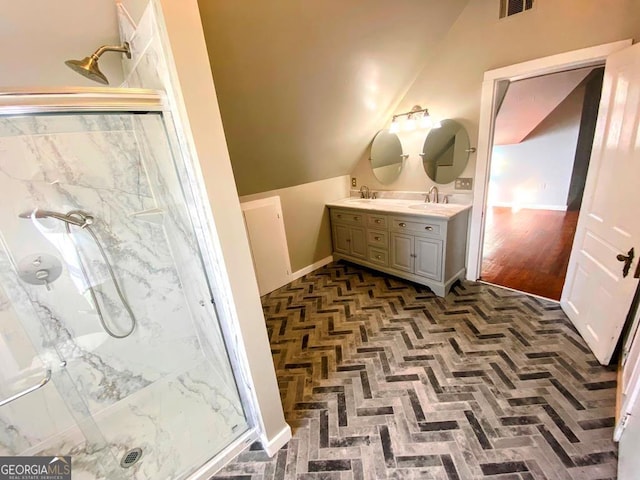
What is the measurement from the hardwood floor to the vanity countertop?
947 millimetres

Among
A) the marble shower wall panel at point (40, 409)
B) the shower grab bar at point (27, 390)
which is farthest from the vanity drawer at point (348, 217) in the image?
the shower grab bar at point (27, 390)

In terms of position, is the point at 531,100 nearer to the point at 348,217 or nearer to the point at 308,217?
the point at 348,217

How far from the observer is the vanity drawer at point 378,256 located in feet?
10.1

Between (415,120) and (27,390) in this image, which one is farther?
(415,120)

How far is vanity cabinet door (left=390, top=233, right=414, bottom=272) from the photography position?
9.25ft

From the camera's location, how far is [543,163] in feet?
17.1

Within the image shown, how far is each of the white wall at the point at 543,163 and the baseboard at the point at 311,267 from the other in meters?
3.17

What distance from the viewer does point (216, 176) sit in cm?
106

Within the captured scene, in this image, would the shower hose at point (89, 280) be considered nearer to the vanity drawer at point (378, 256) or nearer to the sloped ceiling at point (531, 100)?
the vanity drawer at point (378, 256)

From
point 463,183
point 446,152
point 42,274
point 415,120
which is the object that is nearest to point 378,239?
point 463,183

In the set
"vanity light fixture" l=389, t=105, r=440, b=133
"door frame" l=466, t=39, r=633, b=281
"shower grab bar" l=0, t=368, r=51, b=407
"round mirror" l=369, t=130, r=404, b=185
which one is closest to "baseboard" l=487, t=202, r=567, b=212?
"door frame" l=466, t=39, r=633, b=281

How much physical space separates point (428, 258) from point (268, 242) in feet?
5.75

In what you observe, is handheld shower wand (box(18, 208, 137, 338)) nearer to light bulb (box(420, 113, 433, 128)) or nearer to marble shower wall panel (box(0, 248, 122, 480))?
marble shower wall panel (box(0, 248, 122, 480))

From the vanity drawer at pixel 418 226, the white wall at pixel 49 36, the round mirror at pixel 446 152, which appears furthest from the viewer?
the round mirror at pixel 446 152
